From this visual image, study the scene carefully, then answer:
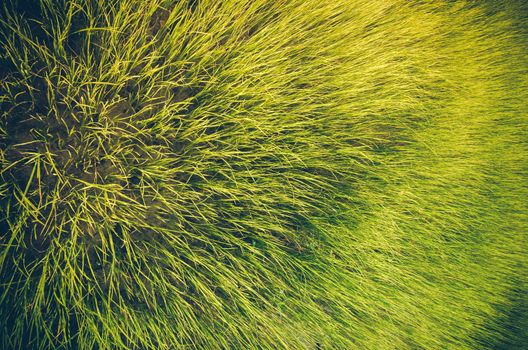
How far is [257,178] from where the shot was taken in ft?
3.71

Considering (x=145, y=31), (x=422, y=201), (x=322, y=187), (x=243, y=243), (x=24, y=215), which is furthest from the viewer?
(x=422, y=201)

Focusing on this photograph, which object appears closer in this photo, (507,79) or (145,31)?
(145,31)

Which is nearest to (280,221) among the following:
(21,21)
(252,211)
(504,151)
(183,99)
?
(252,211)

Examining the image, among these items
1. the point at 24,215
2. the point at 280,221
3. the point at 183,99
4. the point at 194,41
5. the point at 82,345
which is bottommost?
the point at 82,345

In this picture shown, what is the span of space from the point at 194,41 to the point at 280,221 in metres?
0.71

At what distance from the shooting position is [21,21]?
0.87 metres

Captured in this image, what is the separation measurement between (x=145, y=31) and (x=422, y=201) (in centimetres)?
126

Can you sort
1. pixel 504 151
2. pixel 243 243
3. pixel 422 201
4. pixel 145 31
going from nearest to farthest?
pixel 145 31
pixel 243 243
pixel 422 201
pixel 504 151

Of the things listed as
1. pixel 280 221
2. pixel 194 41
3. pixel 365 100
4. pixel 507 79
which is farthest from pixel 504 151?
pixel 194 41

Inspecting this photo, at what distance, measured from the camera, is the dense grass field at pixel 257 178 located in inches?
35.3

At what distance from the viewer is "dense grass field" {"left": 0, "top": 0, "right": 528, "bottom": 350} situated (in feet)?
2.94

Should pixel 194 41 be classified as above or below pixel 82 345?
above

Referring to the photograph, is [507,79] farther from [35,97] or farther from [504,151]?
[35,97]

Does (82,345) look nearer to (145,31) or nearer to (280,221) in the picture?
(280,221)
